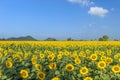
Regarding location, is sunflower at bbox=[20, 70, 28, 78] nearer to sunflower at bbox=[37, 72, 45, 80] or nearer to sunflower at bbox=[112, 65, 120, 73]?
sunflower at bbox=[37, 72, 45, 80]

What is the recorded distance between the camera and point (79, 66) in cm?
726

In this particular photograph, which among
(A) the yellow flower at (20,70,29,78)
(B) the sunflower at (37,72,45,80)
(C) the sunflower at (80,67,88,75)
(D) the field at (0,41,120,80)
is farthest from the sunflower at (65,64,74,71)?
(A) the yellow flower at (20,70,29,78)

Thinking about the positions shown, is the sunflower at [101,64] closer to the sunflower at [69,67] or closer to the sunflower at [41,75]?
the sunflower at [69,67]

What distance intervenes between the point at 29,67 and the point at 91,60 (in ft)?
4.74

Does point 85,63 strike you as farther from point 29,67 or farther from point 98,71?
point 29,67

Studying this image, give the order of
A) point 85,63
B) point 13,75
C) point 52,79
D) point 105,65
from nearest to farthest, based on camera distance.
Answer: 1. point 52,79
2. point 105,65
3. point 85,63
4. point 13,75

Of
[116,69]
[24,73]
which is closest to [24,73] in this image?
[24,73]

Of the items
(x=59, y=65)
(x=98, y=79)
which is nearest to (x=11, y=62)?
(x=59, y=65)

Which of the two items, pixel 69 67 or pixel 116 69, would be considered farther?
pixel 69 67

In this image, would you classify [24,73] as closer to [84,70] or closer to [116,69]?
[84,70]

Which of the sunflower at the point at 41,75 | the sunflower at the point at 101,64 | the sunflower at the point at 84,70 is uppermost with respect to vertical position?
the sunflower at the point at 101,64

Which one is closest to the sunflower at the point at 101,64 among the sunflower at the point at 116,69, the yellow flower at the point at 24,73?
the sunflower at the point at 116,69

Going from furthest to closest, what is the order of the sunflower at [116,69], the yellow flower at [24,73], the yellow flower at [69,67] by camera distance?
the yellow flower at [24,73] → the yellow flower at [69,67] → the sunflower at [116,69]

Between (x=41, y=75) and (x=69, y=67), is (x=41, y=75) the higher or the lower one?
the lower one
